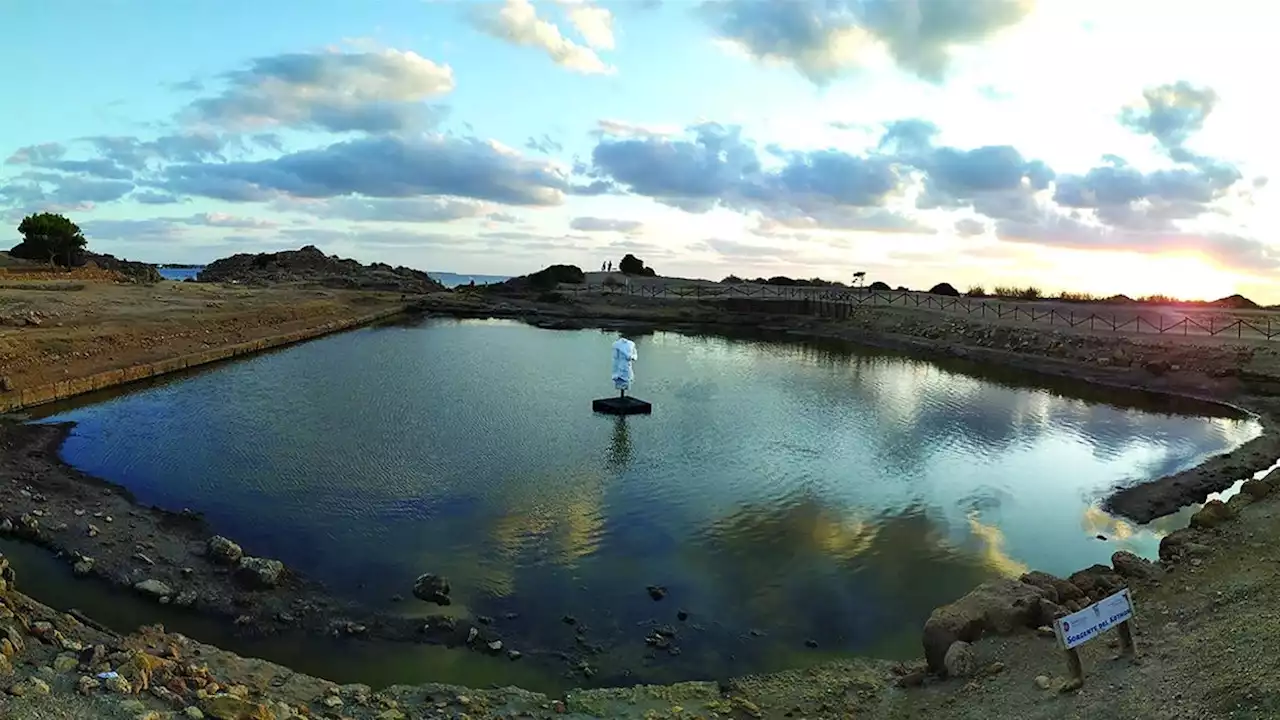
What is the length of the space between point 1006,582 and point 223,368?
35250 millimetres

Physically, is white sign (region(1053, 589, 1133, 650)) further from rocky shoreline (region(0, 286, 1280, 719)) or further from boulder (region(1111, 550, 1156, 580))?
boulder (region(1111, 550, 1156, 580))

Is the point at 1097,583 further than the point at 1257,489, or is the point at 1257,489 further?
the point at 1257,489

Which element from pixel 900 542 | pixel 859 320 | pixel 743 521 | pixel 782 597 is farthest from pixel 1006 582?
pixel 859 320

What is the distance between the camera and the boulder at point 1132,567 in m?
11.4

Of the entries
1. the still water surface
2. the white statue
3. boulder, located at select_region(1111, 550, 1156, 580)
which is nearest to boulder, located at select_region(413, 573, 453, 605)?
the still water surface

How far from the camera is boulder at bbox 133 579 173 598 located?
38.0 ft

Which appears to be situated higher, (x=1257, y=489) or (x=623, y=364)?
(x=623, y=364)

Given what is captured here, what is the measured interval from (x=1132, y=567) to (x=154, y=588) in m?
14.6

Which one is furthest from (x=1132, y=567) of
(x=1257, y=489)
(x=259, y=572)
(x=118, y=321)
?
(x=118, y=321)

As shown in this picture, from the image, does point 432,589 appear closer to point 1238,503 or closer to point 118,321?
point 1238,503

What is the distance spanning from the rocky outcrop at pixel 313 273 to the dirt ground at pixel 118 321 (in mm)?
29102

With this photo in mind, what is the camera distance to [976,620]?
9.91 meters

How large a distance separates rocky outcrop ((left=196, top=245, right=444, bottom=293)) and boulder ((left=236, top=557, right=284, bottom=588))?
79.1 metres

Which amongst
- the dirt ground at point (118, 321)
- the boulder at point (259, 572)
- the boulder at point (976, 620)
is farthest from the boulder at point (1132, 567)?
the dirt ground at point (118, 321)
